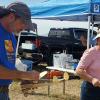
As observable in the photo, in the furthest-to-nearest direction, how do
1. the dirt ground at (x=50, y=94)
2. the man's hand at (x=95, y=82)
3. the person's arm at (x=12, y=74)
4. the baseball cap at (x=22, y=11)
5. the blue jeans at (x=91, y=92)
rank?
the dirt ground at (x=50, y=94) → the blue jeans at (x=91, y=92) → the man's hand at (x=95, y=82) → the baseball cap at (x=22, y=11) → the person's arm at (x=12, y=74)

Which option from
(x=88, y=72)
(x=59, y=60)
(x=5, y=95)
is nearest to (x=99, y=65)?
(x=88, y=72)

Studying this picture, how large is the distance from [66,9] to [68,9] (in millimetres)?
99

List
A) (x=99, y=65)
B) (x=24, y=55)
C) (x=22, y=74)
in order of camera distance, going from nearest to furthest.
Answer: (x=22, y=74) < (x=99, y=65) < (x=24, y=55)

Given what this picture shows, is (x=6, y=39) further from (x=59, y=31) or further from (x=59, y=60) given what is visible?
(x=59, y=31)

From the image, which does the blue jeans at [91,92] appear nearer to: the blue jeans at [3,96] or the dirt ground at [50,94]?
the blue jeans at [3,96]

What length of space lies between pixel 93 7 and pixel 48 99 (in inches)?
95.7

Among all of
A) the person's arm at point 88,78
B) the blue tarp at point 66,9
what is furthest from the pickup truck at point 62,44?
the person's arm at point 88,78

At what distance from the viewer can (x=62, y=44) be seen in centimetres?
1627

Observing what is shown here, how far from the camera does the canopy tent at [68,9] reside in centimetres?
994

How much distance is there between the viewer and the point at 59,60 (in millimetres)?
11250

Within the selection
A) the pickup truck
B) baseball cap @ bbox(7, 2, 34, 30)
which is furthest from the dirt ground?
baseball cap @ bbox(7, 2, 34, 30)

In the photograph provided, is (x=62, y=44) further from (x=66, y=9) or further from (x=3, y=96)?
(x=3, y=96)

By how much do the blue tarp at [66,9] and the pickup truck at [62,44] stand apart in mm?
4282

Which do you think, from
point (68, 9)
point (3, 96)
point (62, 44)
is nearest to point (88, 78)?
point (3, 96)
